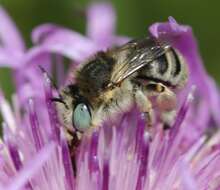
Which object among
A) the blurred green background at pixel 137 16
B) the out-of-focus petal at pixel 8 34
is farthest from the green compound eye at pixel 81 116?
the blurred green background at pixel 137 16

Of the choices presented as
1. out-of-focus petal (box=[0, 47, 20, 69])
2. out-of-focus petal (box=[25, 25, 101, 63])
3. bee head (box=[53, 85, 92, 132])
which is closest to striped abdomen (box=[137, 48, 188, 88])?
bee head (box=[53, 85, 92, 132])

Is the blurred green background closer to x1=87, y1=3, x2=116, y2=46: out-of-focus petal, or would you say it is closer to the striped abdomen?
x1=87, y1=3, x2=116, y2=46: out-of-focus petal

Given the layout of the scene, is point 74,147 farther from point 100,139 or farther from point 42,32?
point 42,32

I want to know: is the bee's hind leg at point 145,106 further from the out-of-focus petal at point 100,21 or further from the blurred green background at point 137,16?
the blurred green background at point 137,16

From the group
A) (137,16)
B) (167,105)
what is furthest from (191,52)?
(137,16)

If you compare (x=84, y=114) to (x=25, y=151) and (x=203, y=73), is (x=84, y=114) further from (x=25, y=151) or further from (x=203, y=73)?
(x=203, y=73)

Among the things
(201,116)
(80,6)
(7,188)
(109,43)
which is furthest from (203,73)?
(7,188)
